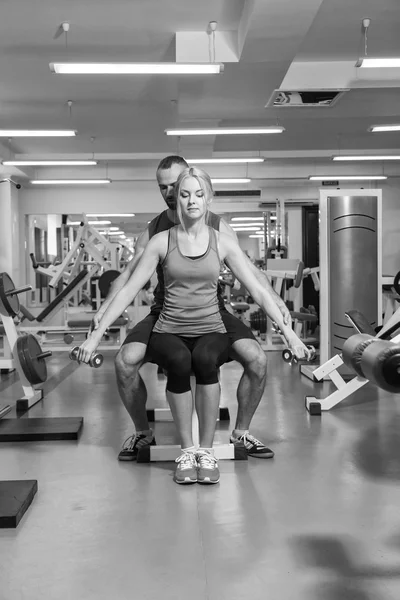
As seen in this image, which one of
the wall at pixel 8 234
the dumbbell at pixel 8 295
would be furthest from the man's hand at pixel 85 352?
the wall at pixel 8 234

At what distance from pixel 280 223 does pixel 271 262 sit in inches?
131

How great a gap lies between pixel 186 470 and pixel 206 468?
0.24 ft

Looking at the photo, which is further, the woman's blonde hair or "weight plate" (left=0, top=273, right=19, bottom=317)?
"weight plate" (left=0, top=273, right=19, bottom=317)

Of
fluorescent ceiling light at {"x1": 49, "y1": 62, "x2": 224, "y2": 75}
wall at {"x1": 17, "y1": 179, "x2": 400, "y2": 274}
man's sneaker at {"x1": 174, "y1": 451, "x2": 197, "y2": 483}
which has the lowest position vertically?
man's sneaker at {"x1": 174, "y1": 451, "x2": 197, "y2": 483}

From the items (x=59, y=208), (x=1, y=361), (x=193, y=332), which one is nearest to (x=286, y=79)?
(x=1, y=361)

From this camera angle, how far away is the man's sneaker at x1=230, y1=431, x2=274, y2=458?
2.69 metres

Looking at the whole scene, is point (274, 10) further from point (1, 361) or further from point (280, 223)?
point (280, 223)

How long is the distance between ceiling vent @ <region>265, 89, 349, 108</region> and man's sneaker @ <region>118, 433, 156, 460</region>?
430 centimetres

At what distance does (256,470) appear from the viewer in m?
2.50

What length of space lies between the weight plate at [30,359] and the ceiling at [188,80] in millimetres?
2675

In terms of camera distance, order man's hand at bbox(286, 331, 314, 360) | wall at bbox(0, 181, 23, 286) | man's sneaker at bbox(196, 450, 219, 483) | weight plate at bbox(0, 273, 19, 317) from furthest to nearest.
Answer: wall at bbox(0, 181, 23, 286), weight plate at bbox(0, 273, 19, 317), man's sneaker at bbox(196, 450, 219, 483), man's hand at bbox(286, 331, 314, 360)

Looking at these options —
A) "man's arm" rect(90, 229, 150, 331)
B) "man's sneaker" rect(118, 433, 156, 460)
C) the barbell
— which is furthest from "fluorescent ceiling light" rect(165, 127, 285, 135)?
the barbell

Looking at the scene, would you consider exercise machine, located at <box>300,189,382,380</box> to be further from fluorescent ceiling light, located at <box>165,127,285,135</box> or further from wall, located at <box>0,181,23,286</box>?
wall, located at <box>0,181,23,286</box>

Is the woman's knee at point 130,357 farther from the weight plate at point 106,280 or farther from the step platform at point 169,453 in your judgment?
the weight plate at point 106,280
